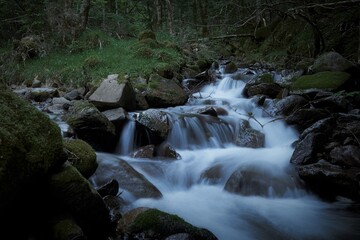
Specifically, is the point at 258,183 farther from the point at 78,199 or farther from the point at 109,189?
the point at 78,199

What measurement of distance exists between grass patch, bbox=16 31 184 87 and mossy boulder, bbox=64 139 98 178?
20.9ft

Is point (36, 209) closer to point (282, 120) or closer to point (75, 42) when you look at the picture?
point (282, 120)

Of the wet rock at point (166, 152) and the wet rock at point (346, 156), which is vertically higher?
the wet rock at point (346, 156)

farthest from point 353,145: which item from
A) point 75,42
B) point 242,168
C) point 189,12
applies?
point 189,12

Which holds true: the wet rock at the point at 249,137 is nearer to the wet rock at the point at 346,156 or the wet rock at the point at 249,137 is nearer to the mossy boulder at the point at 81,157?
the wet rock at the point at 346,156

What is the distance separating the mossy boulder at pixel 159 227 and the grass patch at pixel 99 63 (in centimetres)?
748

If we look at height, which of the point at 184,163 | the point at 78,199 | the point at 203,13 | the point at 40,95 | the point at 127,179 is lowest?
the point at 184,163

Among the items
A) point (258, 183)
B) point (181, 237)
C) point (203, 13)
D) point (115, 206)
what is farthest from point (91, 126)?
point (203, 13)

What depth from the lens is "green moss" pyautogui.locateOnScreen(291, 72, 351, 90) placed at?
918 centimetres

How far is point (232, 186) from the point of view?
582 cm

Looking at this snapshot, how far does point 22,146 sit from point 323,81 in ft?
28.0

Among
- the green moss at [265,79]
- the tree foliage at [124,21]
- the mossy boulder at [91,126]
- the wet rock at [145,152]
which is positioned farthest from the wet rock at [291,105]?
the mossy boulder at [91,126]

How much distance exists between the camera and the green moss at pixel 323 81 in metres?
9.18

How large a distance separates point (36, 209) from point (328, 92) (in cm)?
785
